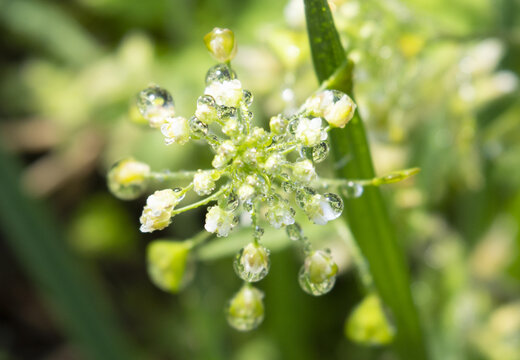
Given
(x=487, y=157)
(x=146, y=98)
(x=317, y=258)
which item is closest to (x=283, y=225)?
(x=317, y=258)

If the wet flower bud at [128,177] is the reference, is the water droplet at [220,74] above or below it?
above

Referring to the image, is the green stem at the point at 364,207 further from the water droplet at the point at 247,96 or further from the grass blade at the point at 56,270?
the grass blade at the point at 56,270

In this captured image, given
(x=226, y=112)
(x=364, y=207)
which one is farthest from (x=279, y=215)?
(x=364, y=207)

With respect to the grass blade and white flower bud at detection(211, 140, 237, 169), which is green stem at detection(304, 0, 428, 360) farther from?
the grass blade

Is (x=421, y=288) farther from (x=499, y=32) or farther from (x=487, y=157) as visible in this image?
(x=499, y=32)

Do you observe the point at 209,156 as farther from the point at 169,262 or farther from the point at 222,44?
the point at 222,44

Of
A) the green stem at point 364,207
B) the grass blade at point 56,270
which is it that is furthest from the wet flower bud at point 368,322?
the grass blade at point 56,270

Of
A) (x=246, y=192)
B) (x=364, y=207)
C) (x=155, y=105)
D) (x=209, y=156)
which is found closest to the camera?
(x=246, y=192)
